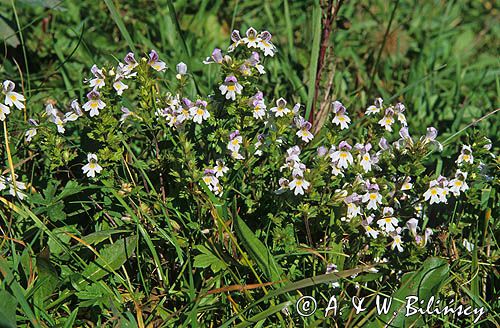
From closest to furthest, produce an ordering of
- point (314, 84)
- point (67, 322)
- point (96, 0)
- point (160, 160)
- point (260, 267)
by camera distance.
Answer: point (67, 322)
point (260, 267)
point (160, 160)
point (314, 84)
point (96, 0)

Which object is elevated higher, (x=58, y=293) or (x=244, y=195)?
(x=244, y=195)

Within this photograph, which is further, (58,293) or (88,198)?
(88,198)

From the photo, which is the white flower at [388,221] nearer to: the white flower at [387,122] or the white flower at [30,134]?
the white flower at [387,122]

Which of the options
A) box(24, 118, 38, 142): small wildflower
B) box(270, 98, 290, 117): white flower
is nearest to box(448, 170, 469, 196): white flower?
box(270, 98, 290, 117): white flower

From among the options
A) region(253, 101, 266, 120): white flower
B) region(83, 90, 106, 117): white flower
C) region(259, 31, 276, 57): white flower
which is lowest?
region(253, 101, 266, 120): white flower

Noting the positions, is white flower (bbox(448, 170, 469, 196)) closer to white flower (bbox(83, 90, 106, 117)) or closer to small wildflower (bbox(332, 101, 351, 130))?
small wildflower (bbox(332, 101, 351, 130))

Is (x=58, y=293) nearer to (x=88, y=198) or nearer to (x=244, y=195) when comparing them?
(x=88, y=198)

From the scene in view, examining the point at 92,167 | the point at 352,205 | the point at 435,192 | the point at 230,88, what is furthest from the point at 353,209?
the point at 92,167

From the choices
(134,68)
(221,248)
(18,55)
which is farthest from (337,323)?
(18,55)
